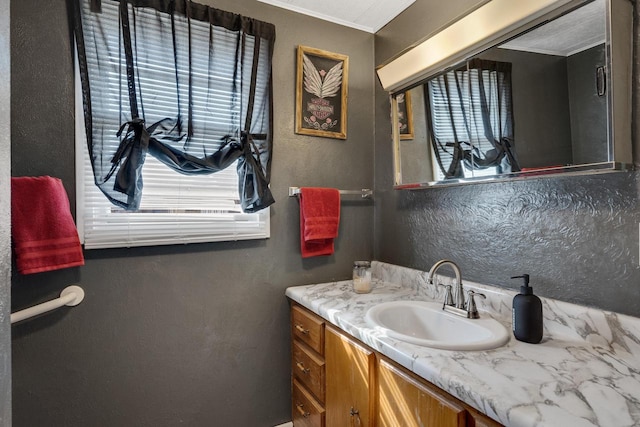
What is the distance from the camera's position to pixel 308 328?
162 cm

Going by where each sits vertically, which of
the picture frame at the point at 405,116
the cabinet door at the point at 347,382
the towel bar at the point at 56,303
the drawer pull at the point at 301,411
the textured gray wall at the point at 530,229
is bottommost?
the drawer pull at the point at 301,411

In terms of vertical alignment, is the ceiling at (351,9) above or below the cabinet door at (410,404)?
above

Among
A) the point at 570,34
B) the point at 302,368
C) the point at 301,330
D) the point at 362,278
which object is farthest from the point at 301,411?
the point at 570,34

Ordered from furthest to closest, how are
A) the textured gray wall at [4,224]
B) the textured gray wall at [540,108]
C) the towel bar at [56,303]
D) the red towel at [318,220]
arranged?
the red towel at [318,220], the towel bar at [56,303], the textured gray wall at [540,108], the textured gray wall at [4,224]

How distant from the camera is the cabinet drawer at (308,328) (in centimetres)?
151

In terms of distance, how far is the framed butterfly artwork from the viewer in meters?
1.89

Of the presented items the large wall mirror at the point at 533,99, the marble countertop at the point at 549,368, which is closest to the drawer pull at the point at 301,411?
the marble countertop at the point at 549,368

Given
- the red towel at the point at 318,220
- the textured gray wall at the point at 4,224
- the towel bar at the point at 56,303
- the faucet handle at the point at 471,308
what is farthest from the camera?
the red towel at the point at 318,220

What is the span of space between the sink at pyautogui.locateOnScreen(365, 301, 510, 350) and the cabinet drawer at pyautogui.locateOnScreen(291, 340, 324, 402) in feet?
1.25

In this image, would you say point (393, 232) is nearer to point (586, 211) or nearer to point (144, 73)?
point (586, 211)

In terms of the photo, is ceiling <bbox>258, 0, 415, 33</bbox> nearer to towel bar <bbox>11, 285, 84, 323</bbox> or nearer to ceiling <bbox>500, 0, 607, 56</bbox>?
ceiling <bbox>500, 0, 607, 56</bbox>

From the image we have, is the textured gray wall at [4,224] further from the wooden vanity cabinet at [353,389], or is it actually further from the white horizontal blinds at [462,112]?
the white horizontal blinds at [462,112]

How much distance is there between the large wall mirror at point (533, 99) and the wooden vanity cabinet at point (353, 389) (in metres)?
0.80

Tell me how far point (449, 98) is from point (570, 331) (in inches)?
39.3
